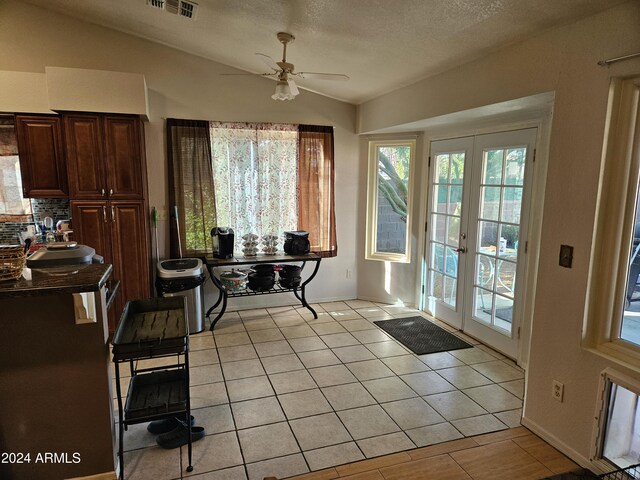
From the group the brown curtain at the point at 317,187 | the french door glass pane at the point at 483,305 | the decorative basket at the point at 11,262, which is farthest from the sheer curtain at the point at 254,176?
the decorative basket at the point at 11,262

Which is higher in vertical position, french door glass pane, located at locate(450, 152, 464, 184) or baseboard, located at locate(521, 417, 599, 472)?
french door glass pane, located at locate(450, 152, 464, 184)

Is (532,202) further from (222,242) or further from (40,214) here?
(40,214)

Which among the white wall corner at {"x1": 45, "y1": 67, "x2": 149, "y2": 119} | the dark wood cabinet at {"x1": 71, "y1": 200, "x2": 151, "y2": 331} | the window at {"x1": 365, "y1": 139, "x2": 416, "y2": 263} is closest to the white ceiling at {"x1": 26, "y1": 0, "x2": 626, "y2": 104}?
the white wall corner at {"x1": 45, "y1": 67, "x2": 149, "y2": 119}

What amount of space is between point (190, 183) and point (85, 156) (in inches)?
37.9

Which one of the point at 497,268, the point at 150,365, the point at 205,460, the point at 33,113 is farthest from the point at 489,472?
the point at 33,113

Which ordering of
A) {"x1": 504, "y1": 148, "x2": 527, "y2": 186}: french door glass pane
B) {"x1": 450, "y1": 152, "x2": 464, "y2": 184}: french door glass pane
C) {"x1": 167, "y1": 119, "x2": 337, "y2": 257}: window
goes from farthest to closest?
{"x1": 167, "y1": 119, "x2": 337, "y2": 257}: window
{"x1": 450, "y1": 152, "x2": 464, "y2": 184}: french door glass pane
{"x1": 504, "y1": 148, "x2": 527, "y2": 186}: french door glass pane

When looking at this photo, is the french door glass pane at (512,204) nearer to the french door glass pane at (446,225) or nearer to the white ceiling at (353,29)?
the french door glass pane at (446,225)

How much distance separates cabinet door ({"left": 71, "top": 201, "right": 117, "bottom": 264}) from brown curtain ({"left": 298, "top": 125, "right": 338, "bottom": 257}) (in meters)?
1.98

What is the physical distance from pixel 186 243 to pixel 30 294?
Result: 101 inches

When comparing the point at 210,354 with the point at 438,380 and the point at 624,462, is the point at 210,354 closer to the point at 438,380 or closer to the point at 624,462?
the point at 438,380

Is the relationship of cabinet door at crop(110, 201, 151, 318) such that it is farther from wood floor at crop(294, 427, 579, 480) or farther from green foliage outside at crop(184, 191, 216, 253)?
wood floor at crop(294, 427, 579, 480)

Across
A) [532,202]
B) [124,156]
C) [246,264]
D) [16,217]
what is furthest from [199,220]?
[532,202]

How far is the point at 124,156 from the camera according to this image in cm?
374

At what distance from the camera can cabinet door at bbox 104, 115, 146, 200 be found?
3.69 meters
